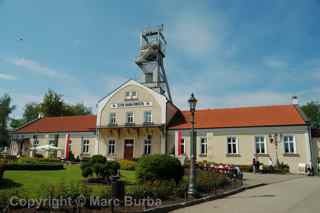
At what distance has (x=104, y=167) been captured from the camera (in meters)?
14.5

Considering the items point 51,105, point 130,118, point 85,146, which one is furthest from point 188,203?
point 51,105

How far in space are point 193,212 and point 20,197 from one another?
5503 millimetres

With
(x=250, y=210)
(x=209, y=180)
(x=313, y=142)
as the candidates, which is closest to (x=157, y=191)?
(x=250, y=210)

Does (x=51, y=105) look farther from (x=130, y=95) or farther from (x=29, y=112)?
(x=130, y=95)

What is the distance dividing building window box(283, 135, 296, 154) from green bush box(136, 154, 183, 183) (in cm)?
1931

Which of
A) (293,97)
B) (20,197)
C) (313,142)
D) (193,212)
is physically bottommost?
(193,212)

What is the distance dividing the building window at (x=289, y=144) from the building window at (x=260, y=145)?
2.08m

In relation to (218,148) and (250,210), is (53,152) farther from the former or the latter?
(250,210)

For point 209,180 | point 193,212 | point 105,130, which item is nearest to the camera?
point 193,212

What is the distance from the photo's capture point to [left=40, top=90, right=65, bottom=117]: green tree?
61938 mm

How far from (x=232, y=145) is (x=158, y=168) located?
1991 cm

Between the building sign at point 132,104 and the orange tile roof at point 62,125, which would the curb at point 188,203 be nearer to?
the building sign at point 132,104

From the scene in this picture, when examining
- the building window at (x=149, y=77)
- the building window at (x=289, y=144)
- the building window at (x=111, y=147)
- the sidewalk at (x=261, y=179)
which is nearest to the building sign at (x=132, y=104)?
the building window at (x=111, y=147)

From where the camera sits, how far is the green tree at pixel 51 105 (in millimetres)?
61938
